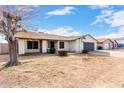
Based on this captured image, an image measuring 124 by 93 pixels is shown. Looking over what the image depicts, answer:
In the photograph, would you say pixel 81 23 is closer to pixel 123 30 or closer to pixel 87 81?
pixel 123 30

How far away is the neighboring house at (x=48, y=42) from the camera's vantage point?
51.6 feet

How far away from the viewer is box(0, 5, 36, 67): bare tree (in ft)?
30.4

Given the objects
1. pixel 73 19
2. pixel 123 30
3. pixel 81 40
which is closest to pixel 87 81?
A: pixel 73 19

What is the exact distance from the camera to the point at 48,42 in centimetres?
1816

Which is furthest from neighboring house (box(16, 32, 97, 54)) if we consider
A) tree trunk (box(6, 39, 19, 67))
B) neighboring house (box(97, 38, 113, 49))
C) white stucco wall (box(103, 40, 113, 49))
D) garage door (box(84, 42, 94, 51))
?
white stucco wall (box(103, 40, 113, 49))

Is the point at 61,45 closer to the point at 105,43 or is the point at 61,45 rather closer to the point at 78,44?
the point at 78,44

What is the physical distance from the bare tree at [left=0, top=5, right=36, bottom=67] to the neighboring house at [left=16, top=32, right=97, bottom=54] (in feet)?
16.4

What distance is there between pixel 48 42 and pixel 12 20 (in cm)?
869

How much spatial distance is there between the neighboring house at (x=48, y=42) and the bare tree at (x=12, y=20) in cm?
498

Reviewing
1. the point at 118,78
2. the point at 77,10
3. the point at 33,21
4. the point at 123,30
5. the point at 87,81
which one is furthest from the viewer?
the point at 123,30

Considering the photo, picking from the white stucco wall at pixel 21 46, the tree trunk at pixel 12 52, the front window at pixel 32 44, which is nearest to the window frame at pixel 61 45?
the front window at pixel 32 44

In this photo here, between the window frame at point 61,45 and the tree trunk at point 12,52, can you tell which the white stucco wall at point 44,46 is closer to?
the window frame at point 61,45

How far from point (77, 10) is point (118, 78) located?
449 cm

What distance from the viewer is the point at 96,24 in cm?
1184
